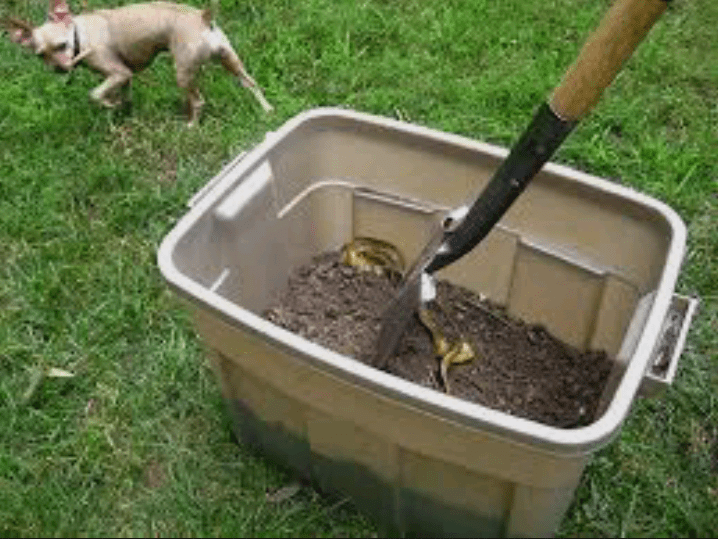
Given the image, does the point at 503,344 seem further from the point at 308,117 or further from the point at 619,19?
the point at 619,19

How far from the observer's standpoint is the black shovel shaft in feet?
5.04

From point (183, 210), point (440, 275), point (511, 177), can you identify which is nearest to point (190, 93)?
point (183, 210)

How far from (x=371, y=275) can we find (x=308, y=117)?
35 cm

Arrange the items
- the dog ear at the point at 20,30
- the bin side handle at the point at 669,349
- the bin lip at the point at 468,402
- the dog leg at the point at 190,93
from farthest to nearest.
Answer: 1. the dog leg at the point at 190,93
2. the dog ear at the point at 20,30
3. the bin side handle at the point at 669,349
4. the bin lip at the point at 468,402

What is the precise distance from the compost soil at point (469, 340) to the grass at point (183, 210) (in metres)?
0.14

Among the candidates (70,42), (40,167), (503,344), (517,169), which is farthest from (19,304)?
(517,169)

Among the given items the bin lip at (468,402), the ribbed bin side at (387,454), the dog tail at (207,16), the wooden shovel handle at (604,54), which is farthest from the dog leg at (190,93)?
the wooden shovel handle at (604,54)

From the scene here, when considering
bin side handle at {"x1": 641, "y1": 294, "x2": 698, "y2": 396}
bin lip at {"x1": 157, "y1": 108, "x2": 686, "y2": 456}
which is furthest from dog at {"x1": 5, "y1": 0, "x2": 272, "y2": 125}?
bin side handle at {"x1": 641, "y1": 294, "x2": 698, "y2": 396}

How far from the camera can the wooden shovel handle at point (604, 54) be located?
4.56ft

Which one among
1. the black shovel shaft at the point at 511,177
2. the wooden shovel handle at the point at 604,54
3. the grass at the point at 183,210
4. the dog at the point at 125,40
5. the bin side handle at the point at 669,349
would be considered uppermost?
the wooden shovel handle at the point at 604,54

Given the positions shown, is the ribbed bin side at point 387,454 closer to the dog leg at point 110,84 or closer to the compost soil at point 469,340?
the compost soil at point 469,340

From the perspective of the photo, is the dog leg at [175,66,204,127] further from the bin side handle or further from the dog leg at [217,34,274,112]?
the bin side handle

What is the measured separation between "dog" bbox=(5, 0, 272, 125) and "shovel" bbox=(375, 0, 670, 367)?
0.89 metres

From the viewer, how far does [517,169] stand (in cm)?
159
